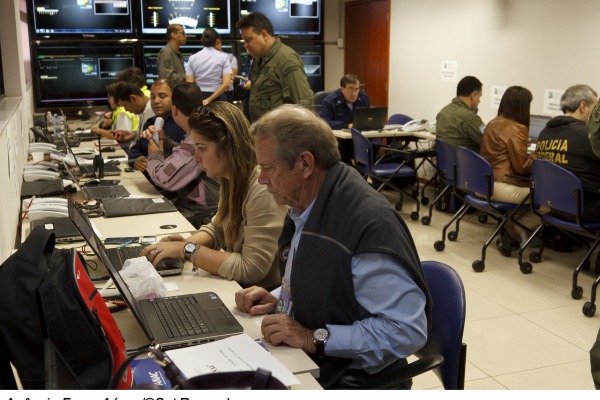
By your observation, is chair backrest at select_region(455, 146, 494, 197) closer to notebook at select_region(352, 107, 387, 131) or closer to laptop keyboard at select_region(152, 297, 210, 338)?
notebook at select_region(352, 107, 387, 131)

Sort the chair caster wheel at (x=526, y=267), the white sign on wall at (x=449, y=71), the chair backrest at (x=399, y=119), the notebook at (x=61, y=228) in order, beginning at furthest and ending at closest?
the chair backrest at (x=399, y=119)
the white sign on wall at (x=449, y=71)
the chair caster wheel at (x=526, y=267)
the notebook at (x=61, y=228)

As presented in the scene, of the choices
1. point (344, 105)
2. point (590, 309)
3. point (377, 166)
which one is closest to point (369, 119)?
point (344, 105)

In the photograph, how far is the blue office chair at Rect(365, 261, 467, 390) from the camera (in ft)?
5.83

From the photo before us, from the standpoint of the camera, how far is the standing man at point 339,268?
1.70 meters

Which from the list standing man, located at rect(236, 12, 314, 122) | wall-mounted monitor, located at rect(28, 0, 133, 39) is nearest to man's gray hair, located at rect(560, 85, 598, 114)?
standing man, located at rect(236, 12, 314, 122)

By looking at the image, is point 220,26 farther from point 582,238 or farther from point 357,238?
point 357,238

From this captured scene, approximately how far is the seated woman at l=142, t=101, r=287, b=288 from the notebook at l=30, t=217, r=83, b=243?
1.74 feet

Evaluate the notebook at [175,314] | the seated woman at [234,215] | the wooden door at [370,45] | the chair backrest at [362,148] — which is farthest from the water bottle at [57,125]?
the notebook at [175,314]

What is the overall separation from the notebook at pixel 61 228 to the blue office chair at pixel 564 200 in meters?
2.91

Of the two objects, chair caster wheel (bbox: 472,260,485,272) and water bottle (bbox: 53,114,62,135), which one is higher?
water bottle (bbox: 53,114,62,135)

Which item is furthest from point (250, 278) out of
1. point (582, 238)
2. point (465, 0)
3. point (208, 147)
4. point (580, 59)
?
point (465, 0)

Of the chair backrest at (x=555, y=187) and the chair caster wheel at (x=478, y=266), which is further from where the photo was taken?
the chair caster wheel at (x=478, y=266)

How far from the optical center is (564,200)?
423 centimetres

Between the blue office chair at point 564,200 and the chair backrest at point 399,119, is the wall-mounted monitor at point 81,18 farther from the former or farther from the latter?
the blue office chair at point 564,200
